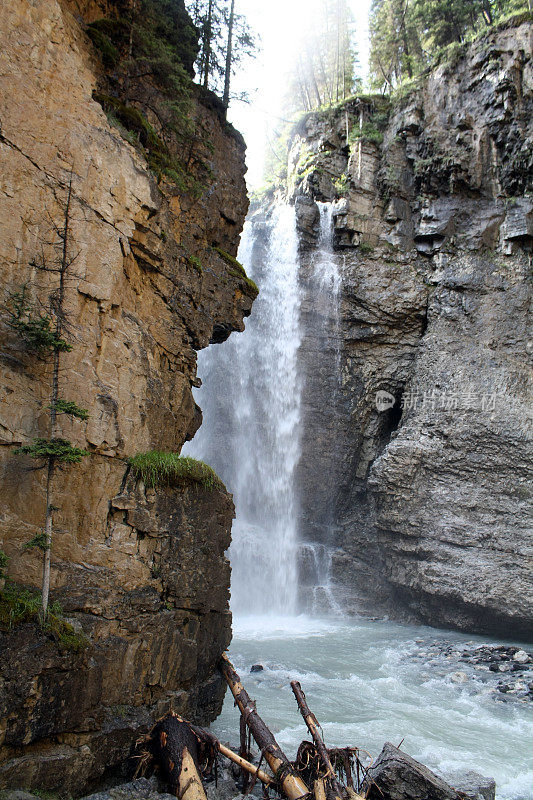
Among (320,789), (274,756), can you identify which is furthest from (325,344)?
(320,789)

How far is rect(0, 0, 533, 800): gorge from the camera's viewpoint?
6.13 meters

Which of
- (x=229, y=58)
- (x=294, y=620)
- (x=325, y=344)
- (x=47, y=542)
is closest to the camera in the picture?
(x=47, y=542)

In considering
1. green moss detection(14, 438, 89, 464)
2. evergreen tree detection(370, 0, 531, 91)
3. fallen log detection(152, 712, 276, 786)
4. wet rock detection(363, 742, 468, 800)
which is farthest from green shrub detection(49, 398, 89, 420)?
evergreen tree detection(370, 0, 531, 91)

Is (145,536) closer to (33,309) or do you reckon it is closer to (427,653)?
(33,309)

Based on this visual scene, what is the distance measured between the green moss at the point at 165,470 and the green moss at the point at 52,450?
1307 millimetres

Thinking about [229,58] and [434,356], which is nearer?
[229,58]

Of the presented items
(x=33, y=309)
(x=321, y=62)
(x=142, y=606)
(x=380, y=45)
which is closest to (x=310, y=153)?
(x=380, y=45)

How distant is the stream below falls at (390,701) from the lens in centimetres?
786

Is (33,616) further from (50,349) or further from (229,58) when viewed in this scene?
(229,58)

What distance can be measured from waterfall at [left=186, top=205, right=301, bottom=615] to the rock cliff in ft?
36.1

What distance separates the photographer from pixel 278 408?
20609 millimetres

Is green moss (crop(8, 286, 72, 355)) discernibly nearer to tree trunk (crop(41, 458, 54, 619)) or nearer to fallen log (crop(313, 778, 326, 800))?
tree trunk (crop(41, 458, 54, 619))

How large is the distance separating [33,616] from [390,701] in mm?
7872

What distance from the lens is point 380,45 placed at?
89.2ft
